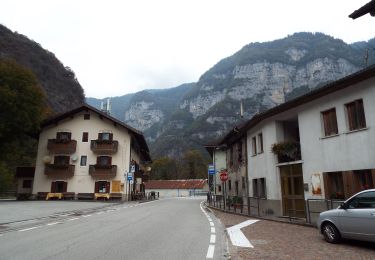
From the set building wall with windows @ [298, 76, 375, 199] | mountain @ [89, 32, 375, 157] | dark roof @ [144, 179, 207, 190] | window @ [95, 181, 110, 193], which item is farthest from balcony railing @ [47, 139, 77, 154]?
mountain @ [89, 32, 375, 157]

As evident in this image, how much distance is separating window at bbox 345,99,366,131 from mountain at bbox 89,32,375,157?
10983cm

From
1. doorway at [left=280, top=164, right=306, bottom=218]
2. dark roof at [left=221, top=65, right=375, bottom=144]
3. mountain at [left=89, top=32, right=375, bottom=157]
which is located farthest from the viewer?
mountain at [left=89, top=32, right=375, bottom=157]

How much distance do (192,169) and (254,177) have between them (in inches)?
3457

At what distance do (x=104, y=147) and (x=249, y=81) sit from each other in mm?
121222

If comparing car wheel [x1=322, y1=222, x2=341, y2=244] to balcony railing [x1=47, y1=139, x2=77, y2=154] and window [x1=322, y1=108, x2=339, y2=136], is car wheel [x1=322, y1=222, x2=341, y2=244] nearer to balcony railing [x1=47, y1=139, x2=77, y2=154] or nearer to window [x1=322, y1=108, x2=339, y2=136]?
window [x1=322, y1=108, x2=339, y2=136]

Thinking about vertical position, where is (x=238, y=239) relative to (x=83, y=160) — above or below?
below

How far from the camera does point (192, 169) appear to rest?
4274 inches

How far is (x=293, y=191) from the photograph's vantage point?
16656 mm

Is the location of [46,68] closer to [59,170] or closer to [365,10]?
[59,170]

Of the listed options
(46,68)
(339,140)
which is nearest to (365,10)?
(339,140)

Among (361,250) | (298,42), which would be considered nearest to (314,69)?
(298,42)

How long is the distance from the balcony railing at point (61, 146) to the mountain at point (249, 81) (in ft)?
290

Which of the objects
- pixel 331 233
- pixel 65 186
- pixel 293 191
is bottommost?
pixel 331 233

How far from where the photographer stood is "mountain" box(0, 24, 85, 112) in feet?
229
